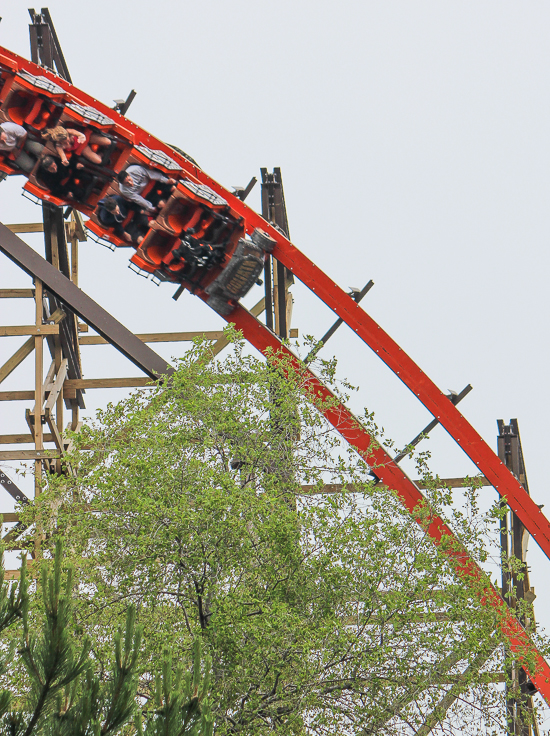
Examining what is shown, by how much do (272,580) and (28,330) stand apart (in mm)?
6466

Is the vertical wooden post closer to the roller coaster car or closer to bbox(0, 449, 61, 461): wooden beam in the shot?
bbox(0, 449, 61, 461): wooden beam

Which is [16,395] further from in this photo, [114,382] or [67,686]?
[67,686]

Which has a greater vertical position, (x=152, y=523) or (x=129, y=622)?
(x=152, y=523)

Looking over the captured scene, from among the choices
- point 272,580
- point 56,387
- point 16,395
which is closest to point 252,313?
point 56,387

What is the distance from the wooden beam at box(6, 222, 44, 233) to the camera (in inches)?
612

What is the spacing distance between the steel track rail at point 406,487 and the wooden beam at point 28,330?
97.7 inches

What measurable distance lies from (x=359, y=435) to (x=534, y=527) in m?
3.15

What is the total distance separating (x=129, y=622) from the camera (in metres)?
5.50

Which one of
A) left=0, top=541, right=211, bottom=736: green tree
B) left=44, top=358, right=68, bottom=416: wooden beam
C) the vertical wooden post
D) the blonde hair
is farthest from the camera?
the blonde hair

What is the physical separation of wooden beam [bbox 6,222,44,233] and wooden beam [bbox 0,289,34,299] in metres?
0.96

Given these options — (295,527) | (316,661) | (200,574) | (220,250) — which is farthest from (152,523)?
(220,250)

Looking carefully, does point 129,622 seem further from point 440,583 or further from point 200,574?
point 440,583

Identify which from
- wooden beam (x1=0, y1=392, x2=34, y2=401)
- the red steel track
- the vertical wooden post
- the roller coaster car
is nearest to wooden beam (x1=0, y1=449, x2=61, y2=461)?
the vertical wooden post

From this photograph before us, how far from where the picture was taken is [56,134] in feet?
45.7
